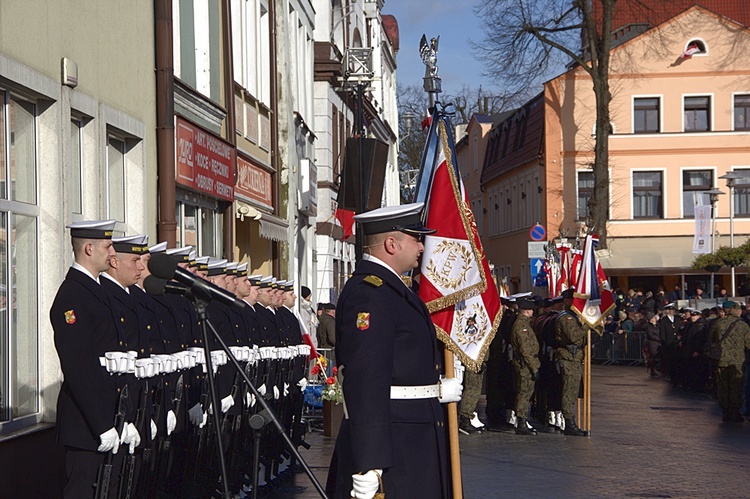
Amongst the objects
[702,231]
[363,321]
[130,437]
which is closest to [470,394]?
[130,437]

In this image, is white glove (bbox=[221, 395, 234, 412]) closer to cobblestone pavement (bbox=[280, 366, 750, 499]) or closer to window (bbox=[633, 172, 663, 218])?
cobblestone pavement (bbox=[280, 366, 750, 499])

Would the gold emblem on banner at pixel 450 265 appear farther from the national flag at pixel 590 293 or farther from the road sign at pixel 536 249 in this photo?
the road sign at pixel 536 249

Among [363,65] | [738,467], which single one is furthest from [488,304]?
[363,65]

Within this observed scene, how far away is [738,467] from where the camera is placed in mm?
14531

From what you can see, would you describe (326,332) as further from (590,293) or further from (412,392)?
(412,392)

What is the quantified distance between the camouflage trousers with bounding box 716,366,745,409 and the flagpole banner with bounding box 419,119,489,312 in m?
11.8

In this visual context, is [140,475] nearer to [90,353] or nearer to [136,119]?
[90,353]

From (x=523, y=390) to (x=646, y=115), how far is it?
3638cm

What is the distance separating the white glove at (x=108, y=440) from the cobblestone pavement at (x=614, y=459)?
4.16 m

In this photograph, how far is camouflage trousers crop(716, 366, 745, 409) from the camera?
811 inches

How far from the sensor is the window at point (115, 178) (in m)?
13.2

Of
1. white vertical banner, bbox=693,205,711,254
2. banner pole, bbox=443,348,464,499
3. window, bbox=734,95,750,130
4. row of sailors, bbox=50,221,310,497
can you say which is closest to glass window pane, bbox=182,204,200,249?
row of sailors, bbox=50,221,310,497

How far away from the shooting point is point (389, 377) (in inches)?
237

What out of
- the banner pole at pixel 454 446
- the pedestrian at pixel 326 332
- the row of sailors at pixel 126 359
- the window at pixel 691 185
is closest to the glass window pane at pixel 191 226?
the pedestrian at pixel 326 332
